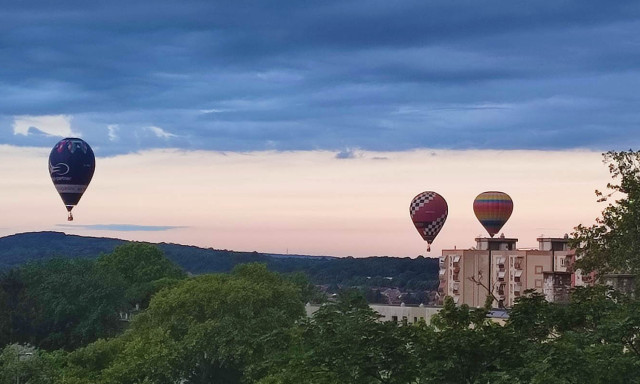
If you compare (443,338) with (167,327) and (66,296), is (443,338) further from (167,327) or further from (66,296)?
(66,296)

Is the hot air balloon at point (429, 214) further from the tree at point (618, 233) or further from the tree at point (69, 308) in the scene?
the tree at point (618, 233)

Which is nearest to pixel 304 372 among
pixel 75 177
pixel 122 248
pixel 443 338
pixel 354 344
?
pixel 354 344

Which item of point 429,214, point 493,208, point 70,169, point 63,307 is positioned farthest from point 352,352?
point 493,208

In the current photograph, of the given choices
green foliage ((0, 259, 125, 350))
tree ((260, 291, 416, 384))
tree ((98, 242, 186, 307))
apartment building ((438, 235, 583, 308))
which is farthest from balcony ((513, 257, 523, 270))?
tree ((260, 291, 416, 384))

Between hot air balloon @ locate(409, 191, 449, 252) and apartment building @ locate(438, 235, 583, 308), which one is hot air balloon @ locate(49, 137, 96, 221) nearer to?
hot air balloon @ locate(409, 191, 449, 252)

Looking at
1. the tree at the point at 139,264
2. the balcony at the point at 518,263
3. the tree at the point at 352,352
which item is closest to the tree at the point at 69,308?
the tree at the point at 139,264

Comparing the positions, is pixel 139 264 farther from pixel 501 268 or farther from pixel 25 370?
pixel 25 370
